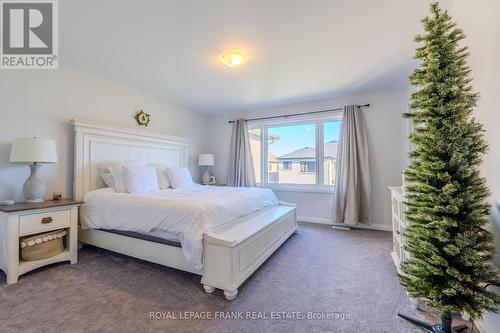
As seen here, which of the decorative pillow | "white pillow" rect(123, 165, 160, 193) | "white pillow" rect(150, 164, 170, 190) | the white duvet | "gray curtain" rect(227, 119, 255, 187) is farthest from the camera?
"gray curtain" rect(227, 119, 255, 187)

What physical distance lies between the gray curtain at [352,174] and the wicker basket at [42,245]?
154 inches

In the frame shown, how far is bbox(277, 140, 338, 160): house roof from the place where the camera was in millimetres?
4271

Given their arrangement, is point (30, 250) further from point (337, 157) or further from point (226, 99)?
point (337, 157)

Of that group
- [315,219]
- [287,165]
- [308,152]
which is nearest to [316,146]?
[308,152]

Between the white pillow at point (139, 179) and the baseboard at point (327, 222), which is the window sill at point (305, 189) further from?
the white pillow at point (139, 179)

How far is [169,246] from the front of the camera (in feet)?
7.02

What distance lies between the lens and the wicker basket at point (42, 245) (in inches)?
85.7

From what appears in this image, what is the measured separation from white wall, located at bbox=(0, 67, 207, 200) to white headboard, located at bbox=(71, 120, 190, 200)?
18cm

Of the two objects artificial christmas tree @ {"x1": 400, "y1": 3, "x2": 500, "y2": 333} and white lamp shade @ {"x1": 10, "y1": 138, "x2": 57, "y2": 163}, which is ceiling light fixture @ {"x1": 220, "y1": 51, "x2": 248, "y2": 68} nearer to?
artificial christmas tree @ {"x1": 400, "y1": 3, "x2": 500, "y2": 333}

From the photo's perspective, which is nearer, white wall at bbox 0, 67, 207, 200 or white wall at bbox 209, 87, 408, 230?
white wall at bbox 0, 67, 207, 200

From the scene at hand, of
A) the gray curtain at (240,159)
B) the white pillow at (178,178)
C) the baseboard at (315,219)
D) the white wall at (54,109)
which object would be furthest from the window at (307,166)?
the white wall at (54,109)

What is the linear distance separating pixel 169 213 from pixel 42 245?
1.44m

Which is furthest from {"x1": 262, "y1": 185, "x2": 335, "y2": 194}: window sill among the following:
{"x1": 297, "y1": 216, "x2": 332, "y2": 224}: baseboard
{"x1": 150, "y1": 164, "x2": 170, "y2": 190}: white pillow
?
{"x1": 150, "y1": 164, "x2": 170, "y2": 190}: white pillow

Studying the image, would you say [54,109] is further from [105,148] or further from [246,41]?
[246,41]
